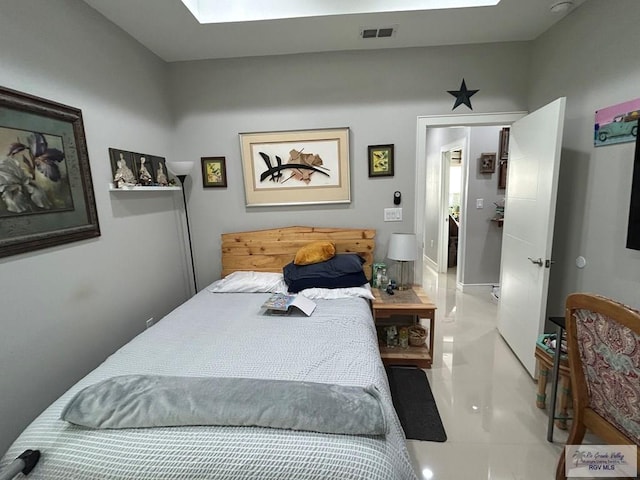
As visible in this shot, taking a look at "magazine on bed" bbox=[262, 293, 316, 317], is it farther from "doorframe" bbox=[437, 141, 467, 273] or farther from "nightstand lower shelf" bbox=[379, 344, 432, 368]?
"doorframe" bbox=[437, 141, 467, 273]

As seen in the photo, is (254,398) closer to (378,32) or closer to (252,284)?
(252,284)

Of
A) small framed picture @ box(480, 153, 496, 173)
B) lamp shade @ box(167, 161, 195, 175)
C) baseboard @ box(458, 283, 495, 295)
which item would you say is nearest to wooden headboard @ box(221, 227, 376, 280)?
lamp shade @ box(167, 161, 195, 175)

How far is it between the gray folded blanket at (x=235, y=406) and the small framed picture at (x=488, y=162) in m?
3.56

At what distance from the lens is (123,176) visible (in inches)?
80.3

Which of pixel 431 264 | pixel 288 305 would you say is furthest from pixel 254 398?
pixel 431 264

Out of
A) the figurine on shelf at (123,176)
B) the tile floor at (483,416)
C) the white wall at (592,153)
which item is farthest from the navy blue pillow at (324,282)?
the white wall at (592,153)

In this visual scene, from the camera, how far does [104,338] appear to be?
1.92 meters

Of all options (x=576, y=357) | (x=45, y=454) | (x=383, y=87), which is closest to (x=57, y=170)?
(x=45, y=454)

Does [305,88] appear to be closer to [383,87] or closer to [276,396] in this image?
[383,87]

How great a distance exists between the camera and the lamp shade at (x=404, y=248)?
243 centimetres

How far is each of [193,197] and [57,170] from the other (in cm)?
121

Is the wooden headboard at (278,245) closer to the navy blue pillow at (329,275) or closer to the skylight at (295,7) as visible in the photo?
the navy blue pillow at (329,275)

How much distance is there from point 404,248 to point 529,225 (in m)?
0.91

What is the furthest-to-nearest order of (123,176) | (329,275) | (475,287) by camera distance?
(475,287) → (329,275) → (123,176)
